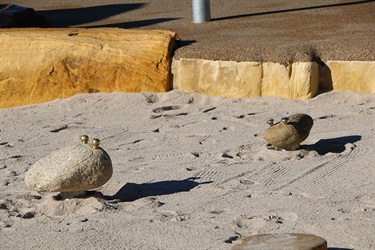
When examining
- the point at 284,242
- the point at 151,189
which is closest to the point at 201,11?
the point at 151,189

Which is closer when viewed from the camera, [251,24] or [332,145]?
[332,145]

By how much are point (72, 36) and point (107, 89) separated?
588 mm

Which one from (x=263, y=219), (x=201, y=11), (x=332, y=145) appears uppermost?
(x=201, y=11)

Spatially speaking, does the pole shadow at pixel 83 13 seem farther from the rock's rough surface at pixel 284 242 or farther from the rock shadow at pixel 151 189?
the rock's rough surface at pixel 284 242

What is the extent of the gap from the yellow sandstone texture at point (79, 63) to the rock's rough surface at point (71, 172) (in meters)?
2.59

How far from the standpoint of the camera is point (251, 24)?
8.52 metres

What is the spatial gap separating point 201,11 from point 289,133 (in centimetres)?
328

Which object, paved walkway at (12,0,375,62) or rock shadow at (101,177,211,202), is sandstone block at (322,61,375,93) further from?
rock shadow at (101,177,211,202)

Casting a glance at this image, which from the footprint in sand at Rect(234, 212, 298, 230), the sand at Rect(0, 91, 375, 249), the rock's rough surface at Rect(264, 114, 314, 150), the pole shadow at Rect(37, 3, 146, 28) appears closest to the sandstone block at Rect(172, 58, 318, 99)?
the sand at Rect(0, 91, 375, 249)

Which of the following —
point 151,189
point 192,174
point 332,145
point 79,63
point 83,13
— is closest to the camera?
point 151,189

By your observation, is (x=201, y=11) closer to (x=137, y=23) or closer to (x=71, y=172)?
(x=137, y=23)

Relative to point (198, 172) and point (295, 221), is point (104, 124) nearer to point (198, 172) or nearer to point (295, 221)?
point (198, 172)

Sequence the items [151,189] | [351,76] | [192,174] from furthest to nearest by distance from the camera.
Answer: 1. [351,76]
2. [192,174]
3. [151,189]

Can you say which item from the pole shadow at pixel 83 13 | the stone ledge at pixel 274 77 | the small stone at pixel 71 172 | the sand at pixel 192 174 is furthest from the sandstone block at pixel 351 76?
the pole shadow at pixel 83 13
